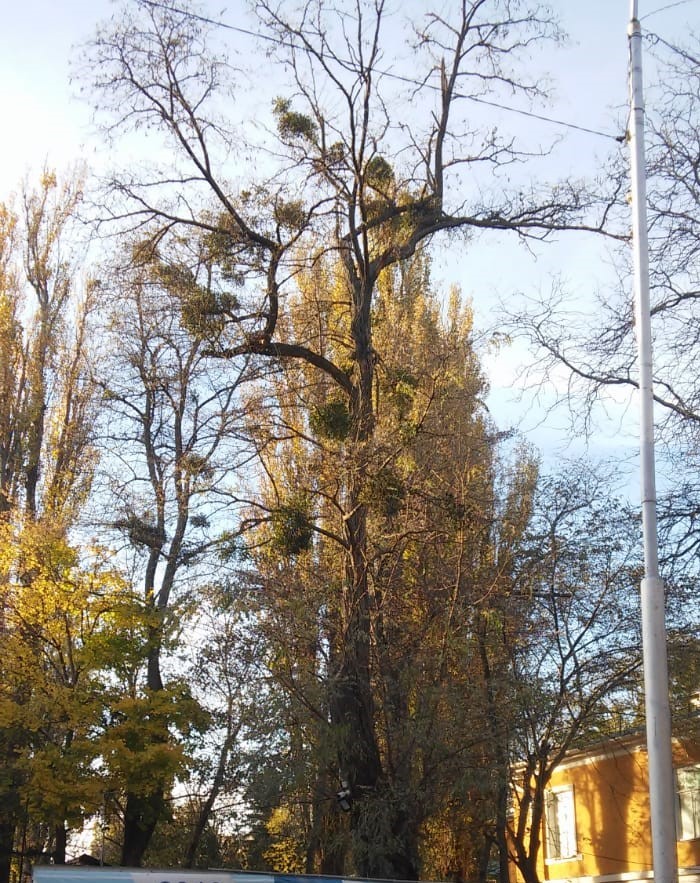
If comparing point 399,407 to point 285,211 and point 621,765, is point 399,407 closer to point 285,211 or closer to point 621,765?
point 285,211

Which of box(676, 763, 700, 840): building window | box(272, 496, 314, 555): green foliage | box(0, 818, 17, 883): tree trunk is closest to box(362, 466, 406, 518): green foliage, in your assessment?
box(272, 496, 314, 555): green foliage

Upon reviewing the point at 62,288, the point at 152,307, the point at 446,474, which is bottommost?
the point at 446,474

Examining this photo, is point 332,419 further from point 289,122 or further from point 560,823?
point 560,823

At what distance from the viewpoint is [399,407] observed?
63.1 feet

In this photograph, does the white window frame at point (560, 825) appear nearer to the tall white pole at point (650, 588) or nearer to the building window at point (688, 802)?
the building window at point (688, 802)

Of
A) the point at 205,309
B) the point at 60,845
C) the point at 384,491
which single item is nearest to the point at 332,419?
the point at 384,491

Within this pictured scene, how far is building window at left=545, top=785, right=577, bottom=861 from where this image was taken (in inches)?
1126

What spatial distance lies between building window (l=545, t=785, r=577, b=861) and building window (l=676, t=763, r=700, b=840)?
487cm

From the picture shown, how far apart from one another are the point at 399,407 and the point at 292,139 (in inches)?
201

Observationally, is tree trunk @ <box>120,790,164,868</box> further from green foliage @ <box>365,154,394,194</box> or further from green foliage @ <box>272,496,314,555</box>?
green foliage @ <box>365,154,394,194</box>

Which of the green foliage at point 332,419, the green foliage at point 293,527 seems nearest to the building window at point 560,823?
the green foliage at point 293,527

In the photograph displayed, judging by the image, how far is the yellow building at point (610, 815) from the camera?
78.3 feet

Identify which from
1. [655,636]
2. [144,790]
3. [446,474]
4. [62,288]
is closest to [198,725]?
[144,790]

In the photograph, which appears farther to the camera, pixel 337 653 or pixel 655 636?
pixel 337 653
